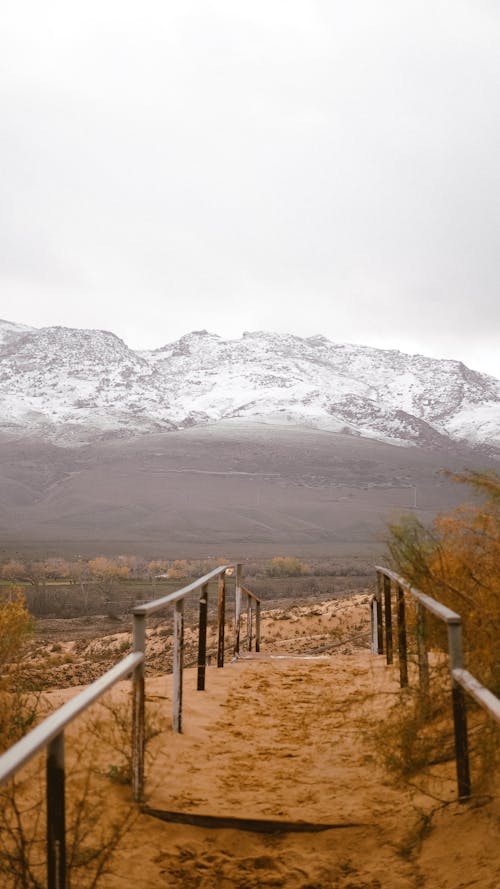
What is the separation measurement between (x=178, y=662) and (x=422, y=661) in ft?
5.37

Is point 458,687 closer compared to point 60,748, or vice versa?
point 60,748

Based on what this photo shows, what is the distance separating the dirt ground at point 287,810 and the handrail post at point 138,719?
0.32 feet

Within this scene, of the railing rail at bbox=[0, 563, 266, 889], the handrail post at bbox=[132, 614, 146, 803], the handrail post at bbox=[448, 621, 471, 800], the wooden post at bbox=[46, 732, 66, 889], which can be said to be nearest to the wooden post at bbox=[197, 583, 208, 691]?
the railing rail at bbox=[0, 563, 266, 889]

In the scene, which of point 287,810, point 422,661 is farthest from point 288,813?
point 422,661

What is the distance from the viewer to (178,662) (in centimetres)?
557

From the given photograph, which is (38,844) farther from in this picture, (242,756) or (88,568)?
(88,568)

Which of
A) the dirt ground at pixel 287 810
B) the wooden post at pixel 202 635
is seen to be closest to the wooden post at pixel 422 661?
the dirt ground at pixel 287 810

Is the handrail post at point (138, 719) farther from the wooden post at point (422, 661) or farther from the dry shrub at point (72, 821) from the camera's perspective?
the wooden post at point (422, 661)

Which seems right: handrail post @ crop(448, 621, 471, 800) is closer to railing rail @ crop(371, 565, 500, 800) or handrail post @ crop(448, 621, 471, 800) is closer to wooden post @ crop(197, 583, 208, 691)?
railing rail @ crop(371, 565, 500, 800)

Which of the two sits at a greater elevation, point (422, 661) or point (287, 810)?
point (422, 661)

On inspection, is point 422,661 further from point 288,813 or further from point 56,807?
point 56,807

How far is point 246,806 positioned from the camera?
4410 mm

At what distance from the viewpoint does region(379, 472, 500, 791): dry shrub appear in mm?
4324

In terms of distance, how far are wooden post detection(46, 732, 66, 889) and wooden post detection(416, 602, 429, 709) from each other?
2315 mm
